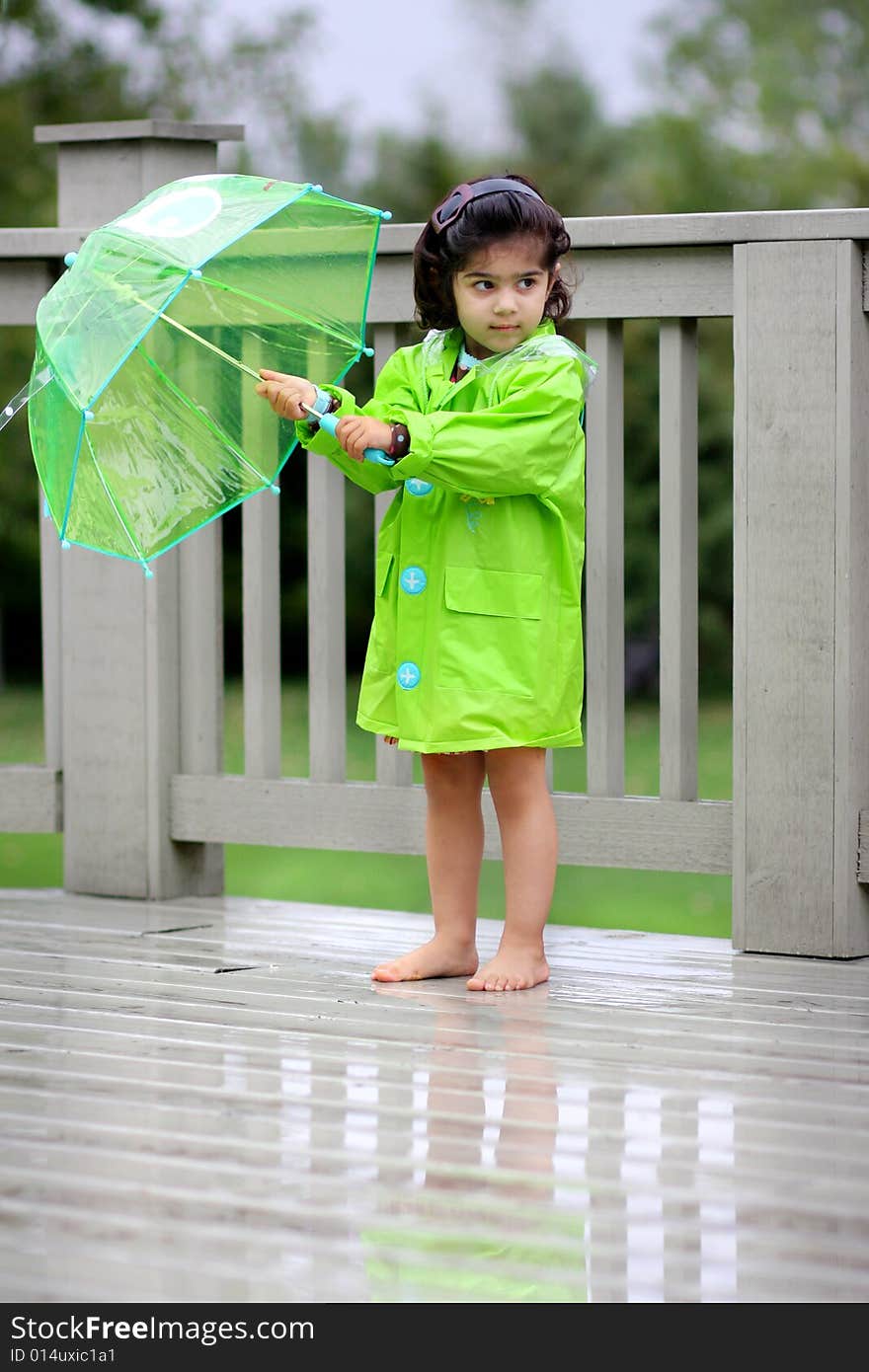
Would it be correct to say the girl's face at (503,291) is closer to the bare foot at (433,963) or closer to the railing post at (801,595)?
the railing post at (801,595)

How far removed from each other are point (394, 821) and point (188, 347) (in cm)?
107

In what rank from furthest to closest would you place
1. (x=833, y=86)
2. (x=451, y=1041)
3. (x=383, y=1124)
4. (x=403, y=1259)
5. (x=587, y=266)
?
(x=833, y=86) → (x=587, y=266) → (x=451, y=1041) → (x=383, y=1124) → (x=403, y=1259)

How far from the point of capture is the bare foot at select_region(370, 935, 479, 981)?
3.08 m

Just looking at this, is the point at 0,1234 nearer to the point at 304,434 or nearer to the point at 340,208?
the point at 304,434

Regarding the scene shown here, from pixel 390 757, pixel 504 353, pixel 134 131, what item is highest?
pixel 134 131

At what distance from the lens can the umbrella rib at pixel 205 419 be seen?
9.76 feet


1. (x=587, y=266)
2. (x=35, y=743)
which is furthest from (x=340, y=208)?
(x=35, y=743)

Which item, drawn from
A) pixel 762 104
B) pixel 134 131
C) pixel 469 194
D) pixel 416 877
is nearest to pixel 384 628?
pixel 469 194

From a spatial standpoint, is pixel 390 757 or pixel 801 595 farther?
pixel 390 757

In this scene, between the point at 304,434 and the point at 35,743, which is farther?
the point at 35,743

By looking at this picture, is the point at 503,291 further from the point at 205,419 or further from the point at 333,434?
the point at 205,419

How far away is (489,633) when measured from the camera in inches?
116

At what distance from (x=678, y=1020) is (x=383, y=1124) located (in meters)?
0.72

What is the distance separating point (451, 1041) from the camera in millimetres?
2623
